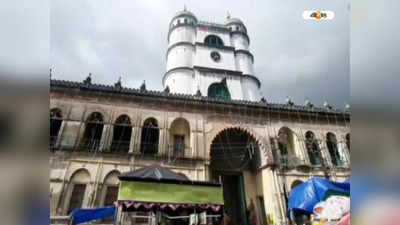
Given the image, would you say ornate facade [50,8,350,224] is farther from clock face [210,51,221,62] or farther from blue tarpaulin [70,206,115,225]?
clock face [210,51,221,62]

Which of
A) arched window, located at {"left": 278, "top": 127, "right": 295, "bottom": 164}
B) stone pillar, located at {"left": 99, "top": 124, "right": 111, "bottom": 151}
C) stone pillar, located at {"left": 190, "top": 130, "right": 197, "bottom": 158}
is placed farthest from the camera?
arched window, located at {"left": 278, "top": 127, "right": 295, "bottom": 164}

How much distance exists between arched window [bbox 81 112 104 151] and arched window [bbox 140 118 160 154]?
2.07 meters

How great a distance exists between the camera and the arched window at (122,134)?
1095cm

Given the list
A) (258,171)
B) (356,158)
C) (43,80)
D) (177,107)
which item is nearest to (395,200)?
(356,158)

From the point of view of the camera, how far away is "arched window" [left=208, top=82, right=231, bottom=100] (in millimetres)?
16794

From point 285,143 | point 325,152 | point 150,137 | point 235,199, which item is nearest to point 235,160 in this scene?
point 235,199

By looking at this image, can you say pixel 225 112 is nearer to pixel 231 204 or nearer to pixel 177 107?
pixel 177 107

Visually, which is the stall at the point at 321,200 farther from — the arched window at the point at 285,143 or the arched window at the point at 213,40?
the arched window at the point at 213,40

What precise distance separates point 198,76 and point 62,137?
10221mm

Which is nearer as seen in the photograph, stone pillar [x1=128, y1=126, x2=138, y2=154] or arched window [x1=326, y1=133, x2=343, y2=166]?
stone pillar [x1=128, y1=126, x2=138, y2=154]

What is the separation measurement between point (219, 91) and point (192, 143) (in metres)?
6.91

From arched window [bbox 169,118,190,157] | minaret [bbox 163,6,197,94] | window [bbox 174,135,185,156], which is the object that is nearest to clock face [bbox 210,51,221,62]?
minaret [bbox 163,6,197,94]

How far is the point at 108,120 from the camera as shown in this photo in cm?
1104

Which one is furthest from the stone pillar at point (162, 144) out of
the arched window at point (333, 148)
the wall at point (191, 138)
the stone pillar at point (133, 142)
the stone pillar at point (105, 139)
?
the arched window at point (333, 148)
